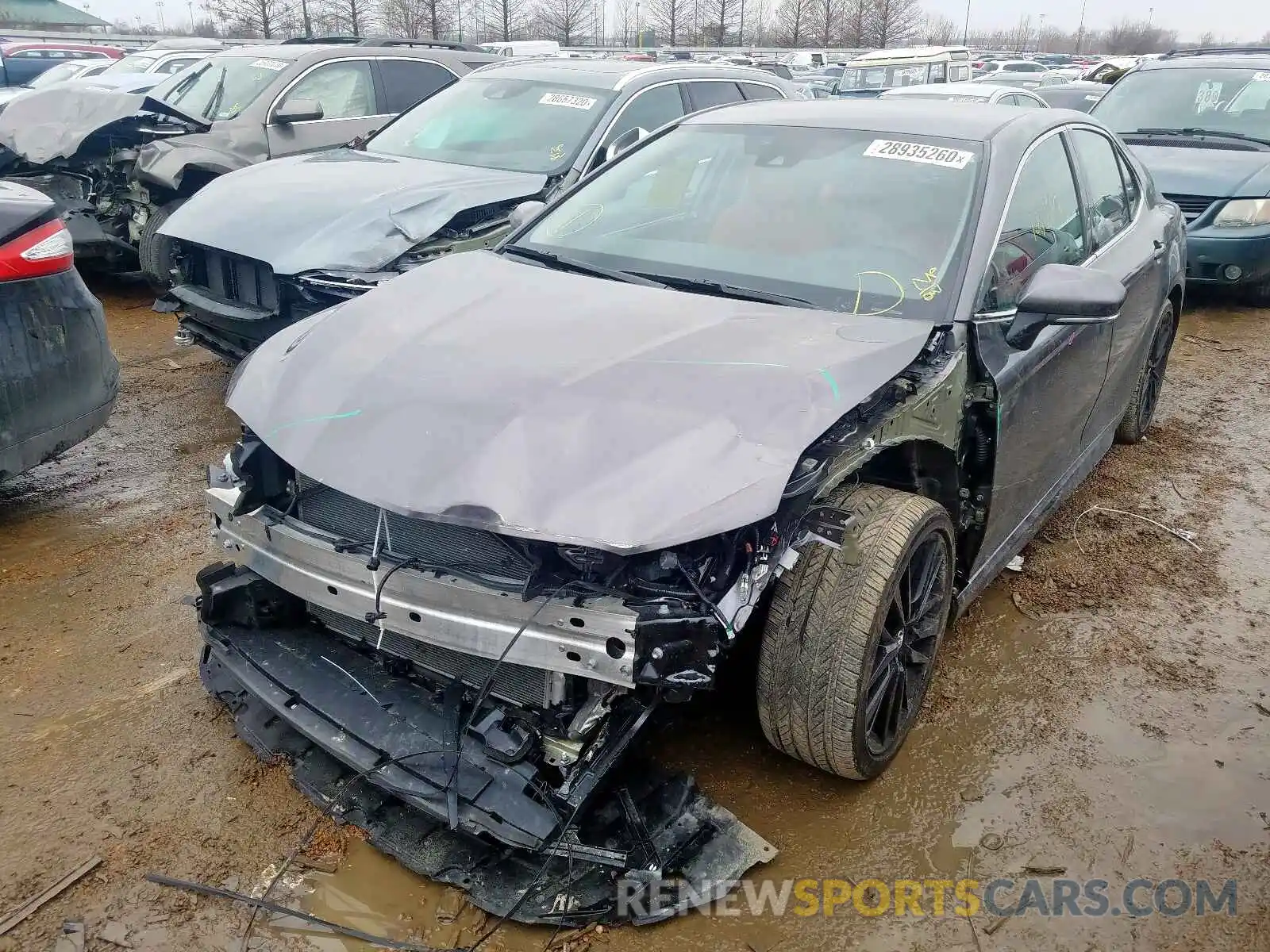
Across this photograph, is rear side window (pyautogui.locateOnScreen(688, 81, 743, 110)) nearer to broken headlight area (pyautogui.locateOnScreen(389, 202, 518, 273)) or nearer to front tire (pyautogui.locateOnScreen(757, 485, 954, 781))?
broken headlight area (pyautogui.locateOnScreen(389, 202, 518, 273))

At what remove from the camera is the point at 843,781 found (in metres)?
2.82

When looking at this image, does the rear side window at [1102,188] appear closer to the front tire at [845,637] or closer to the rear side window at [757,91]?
the front tire at [845,637]

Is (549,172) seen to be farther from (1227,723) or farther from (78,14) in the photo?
(78,14)

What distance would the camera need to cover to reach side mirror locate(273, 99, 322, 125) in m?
7.17

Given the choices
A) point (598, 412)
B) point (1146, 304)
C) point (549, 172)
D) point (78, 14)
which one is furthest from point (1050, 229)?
point (78, 14)

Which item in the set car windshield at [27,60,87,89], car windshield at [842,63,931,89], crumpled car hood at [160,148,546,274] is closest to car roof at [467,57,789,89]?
crumpled car hood at [160,148,546,274]

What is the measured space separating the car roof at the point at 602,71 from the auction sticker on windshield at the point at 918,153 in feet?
10.6

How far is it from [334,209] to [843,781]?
3868 mm

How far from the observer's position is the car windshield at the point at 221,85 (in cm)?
784

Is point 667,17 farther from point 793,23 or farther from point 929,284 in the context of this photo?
point 929,284

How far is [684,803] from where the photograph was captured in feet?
8.19

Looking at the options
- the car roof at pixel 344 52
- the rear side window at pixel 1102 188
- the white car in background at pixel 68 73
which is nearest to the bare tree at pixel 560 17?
the white car in background at pixel 68 73

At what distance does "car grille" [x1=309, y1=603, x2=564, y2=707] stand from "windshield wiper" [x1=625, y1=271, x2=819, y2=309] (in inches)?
53.2

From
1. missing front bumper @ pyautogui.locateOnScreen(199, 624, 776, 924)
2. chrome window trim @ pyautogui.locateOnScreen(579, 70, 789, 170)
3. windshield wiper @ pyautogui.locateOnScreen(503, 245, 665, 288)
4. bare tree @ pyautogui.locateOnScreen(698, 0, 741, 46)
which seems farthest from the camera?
bare tree @ pyautogui.locateOnScreen(698, 0, 741, 46)
